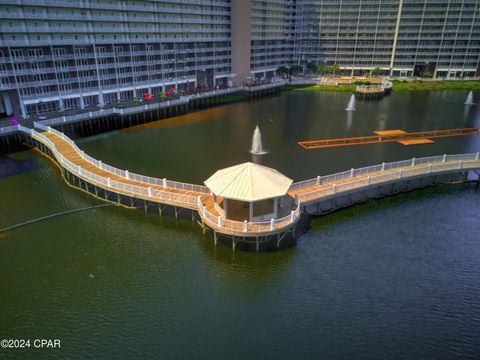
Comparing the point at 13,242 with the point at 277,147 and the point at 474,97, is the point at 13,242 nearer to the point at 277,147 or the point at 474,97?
the point at 277,147

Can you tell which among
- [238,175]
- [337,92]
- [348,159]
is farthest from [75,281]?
[337,92]

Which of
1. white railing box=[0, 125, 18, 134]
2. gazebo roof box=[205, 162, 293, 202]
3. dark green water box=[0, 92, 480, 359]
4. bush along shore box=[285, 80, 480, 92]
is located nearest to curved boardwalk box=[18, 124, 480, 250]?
dark green water box=[0, 92, 480, 359]

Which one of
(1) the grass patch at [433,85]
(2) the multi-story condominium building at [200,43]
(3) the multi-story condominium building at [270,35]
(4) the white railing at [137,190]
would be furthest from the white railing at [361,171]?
(3) the multi-story condominium building at [270,35]

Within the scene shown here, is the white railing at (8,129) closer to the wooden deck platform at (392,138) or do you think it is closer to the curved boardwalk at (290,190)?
the curved boardwalk at (290,190)

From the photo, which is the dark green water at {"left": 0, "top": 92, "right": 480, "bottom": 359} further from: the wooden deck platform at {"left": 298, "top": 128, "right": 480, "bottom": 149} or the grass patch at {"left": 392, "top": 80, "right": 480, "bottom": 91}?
the grass patch at {"left": 392, "top": 80, "right": 480, "bottom": 91}

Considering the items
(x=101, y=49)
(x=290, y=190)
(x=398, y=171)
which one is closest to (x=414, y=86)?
(x=398, y=171)
